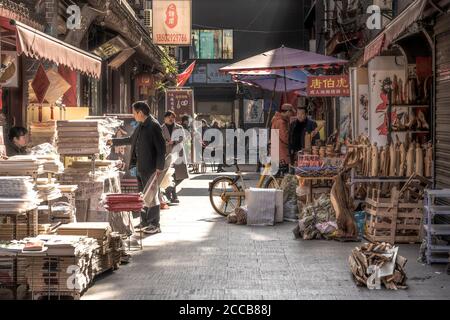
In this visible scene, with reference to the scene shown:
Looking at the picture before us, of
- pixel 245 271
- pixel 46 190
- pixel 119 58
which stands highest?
pixel 119 58

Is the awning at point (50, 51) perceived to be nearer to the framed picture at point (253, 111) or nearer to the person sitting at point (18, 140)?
the person sitting at point (18, 140)

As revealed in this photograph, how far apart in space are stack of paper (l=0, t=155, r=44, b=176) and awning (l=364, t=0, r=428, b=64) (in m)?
5.20

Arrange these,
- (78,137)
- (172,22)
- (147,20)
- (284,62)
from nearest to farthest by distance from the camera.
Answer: (78,137)
(284,62)
(172,22)
(147,20)

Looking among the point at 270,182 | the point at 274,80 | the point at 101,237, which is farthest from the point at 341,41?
the point at 101,237

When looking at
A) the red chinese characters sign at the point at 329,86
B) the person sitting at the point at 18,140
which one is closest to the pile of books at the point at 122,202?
the person sitting at the point at 18,140

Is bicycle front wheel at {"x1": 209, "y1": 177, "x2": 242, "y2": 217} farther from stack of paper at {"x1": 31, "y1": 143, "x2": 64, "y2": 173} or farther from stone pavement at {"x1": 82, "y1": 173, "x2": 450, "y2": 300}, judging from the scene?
stack of paper at {"x1": 31, "y1": 143, "x2": 64, "y2": 173}

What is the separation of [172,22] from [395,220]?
15.3 metres

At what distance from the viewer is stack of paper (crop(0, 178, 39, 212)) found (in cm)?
849

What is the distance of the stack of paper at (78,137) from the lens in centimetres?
1187

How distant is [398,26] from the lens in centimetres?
1129

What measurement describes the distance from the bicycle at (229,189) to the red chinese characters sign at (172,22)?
33.4 ft

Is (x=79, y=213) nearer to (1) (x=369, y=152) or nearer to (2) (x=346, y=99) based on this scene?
(1) (x=369, y=152)

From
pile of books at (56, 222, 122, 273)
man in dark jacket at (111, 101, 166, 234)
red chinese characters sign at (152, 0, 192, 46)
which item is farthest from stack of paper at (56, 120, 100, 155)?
red chinese characters sign at (152, 0, 192, 46)

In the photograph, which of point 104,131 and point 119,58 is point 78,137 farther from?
point 119,58
